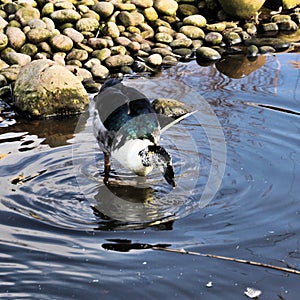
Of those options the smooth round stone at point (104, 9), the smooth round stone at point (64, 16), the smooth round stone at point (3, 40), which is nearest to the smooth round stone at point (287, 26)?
the smooth round stone at point (104, 9)

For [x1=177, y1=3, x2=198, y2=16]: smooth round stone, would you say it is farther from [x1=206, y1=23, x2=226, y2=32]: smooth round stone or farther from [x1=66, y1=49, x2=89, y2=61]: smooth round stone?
[x1=66, y1=49, x2=89, y2=61]: smooth round stone

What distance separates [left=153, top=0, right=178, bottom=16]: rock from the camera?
1054 cm

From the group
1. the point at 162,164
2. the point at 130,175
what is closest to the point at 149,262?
the point at 162,164

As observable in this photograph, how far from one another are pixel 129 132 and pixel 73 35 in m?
4.53

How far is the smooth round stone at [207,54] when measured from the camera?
9.62 metres

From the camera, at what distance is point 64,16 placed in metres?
9.37

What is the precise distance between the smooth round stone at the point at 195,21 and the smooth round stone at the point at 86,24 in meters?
1.77

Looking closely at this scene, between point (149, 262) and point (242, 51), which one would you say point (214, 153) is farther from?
point (242, 51)

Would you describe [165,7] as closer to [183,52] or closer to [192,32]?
[192,32]

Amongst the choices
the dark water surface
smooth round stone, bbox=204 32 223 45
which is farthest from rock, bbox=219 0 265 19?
the dark water surface

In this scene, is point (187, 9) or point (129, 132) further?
point (187, 9)

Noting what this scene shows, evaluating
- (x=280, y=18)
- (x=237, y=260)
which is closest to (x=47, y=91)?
(x=237, y=260)

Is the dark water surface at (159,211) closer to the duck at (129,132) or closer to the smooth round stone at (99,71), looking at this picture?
the duck at (129,132)

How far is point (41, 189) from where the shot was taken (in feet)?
17.4
